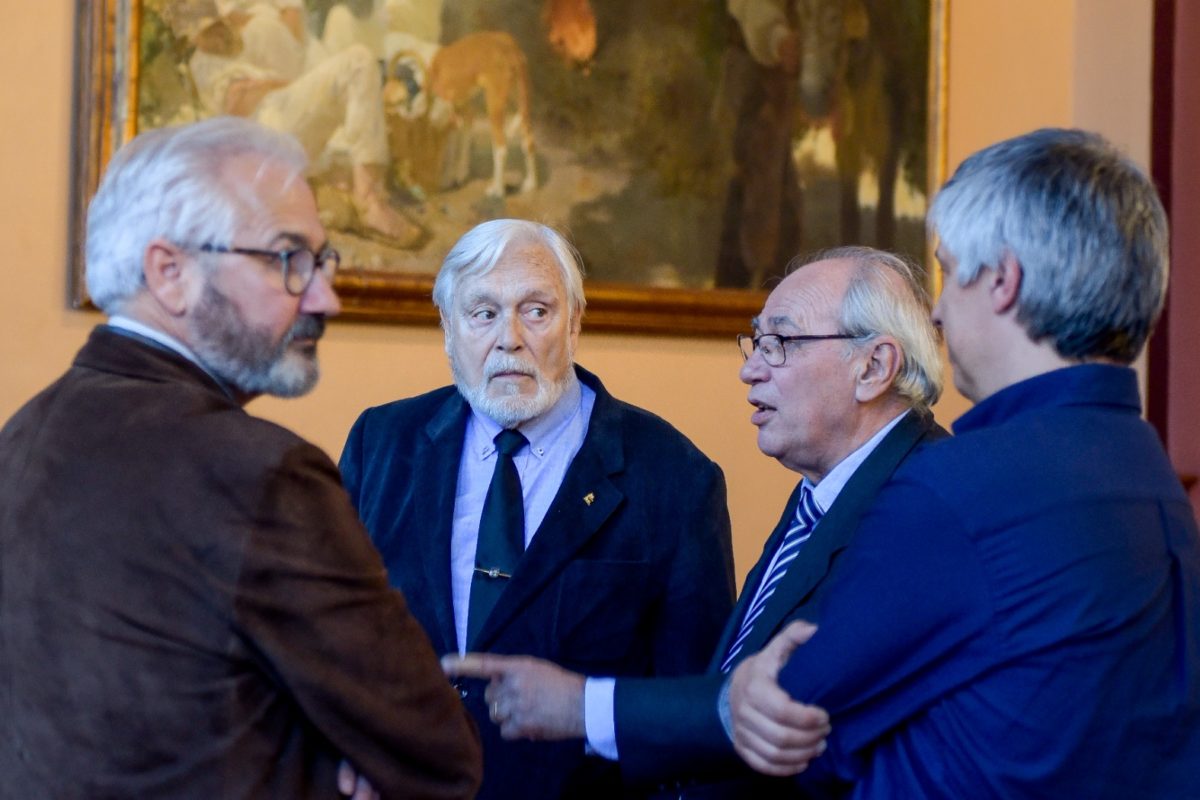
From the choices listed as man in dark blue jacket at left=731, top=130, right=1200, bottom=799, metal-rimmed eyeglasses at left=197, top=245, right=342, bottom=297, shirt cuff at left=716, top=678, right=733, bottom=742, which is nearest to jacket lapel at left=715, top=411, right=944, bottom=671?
shirt cuff at left=716, top=678, right=733, bottom=742

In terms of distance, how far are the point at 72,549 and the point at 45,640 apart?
0.12 metres

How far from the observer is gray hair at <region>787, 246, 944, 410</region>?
271cm

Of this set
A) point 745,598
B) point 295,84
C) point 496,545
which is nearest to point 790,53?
point 295,84

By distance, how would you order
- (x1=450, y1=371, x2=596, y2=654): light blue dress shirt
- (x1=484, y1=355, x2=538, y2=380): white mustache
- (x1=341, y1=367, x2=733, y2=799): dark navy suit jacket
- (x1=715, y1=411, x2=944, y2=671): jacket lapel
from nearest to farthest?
1. (x1=715, y1=411, x2=944, y2=671): jacket lapel
2. (x1=341, y1=367, x2=733, y2=799): dark navy suit jacket
3. (x1=450, y1=371, x2=596, y2=654): light blue dress shirt
4. (x1=484, y1=355, x2=538, y2=380): white mustache

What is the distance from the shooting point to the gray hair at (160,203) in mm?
1919

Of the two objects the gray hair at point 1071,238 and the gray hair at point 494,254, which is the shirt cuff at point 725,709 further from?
the gray hair at point 494,254

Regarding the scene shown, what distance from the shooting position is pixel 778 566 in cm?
261

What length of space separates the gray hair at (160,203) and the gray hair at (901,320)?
1.25m

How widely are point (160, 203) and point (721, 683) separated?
3.55ft

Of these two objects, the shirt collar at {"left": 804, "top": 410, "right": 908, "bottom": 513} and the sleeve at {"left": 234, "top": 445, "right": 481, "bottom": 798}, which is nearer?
the sleeve at {"left": 234, "top": 445, "right": 481, "bottom": 798}

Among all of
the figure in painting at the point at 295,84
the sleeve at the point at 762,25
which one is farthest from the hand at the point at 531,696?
the sleeve at the point at 762,25

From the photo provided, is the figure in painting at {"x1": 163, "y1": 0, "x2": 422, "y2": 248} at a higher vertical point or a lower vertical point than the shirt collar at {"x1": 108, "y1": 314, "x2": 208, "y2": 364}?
higher

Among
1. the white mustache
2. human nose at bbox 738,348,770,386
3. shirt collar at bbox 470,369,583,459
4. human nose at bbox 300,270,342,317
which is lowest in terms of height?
shirt collar at bbox 470,369,583,459

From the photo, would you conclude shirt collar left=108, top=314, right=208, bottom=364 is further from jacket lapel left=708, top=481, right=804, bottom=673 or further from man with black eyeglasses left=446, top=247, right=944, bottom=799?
jacket lapel left=708, top=481, right=804, bottom=673
